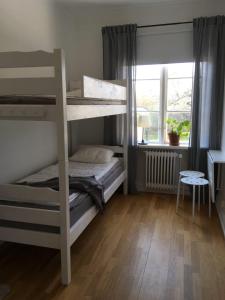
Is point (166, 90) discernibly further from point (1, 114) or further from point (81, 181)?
point (1, 114)

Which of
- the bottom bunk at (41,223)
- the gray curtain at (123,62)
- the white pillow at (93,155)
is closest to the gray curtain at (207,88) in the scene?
the gray curtain at (123,62)

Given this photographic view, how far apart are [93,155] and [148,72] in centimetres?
149

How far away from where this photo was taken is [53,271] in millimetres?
2246

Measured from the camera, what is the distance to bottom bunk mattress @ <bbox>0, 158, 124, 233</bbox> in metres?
2.16

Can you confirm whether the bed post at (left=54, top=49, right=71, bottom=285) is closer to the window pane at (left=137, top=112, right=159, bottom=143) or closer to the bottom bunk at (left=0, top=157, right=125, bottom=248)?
the bottom bunk at (left=0, top=157, right=125, bottom=248)

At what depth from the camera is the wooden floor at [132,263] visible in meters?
2.00

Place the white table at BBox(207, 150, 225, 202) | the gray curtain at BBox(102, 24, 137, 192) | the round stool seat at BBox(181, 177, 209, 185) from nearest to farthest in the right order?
the white table at BBox(207, 150, 225, 202)
the round stool seat at BBox(181, 177, 209, 185)
the gray curtain at BBox(102, 24, 137, 192)

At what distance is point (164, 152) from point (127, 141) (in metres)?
0.57

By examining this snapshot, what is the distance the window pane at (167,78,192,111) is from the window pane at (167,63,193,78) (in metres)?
0.07

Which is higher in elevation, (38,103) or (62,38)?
(62,38)

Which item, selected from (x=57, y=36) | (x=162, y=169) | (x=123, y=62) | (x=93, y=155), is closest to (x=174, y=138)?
(x=162, y=169)

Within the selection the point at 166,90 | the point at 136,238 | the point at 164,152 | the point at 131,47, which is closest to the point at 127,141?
the point at 164,152

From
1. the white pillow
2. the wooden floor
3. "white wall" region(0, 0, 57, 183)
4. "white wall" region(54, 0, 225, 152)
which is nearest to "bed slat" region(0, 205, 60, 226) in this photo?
the wooden floor

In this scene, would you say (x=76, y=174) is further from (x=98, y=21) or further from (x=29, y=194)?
(x=98, y=21)
